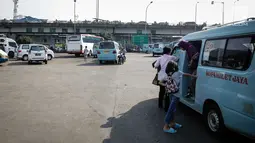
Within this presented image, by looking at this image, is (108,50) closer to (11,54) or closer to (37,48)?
(37,48)

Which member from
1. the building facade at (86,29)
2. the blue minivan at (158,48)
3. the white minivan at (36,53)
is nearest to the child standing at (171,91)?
the white minivan at (36,53)

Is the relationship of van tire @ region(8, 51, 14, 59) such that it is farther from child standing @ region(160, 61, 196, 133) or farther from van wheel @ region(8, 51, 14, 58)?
child standing @ region(160, 61, 196, 133)

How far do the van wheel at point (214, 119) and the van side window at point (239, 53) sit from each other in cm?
87

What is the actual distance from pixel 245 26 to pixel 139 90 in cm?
557

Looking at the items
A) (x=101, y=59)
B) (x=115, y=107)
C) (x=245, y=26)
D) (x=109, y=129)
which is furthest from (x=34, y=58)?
(x=245, y=26)

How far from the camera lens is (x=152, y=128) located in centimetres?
461

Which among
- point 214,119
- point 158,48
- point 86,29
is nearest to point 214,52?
point 214,119

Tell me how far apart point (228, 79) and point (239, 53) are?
478mm

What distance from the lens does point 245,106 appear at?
328 cm

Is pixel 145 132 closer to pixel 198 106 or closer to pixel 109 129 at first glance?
pixel 109 129

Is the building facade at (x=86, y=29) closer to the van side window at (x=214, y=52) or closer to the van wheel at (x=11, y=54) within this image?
the van wheel at (x=11, y=54)

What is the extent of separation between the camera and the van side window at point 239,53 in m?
3.38

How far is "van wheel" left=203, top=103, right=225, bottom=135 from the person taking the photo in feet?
13.1

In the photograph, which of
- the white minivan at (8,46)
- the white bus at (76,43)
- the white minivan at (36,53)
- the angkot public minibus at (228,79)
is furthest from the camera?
the white bus at (76,43)
